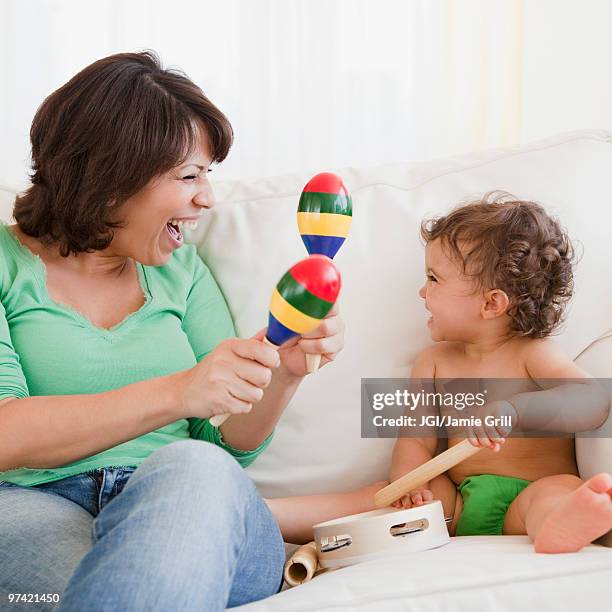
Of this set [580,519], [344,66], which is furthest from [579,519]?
[344,66]

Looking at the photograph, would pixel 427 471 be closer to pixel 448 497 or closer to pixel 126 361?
pixel 448 497

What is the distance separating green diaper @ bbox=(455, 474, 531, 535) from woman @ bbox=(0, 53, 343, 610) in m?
0.33

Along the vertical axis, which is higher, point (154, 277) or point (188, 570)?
point (154, 277)

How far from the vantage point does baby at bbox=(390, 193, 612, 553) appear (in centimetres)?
133

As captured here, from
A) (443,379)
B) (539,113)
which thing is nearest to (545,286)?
(443,379)

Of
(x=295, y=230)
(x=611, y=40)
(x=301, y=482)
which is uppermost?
(x=611, y=40)

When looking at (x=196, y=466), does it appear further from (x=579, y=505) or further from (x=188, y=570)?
(x=579, y=505)

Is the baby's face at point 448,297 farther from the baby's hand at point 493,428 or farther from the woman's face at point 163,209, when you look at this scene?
the woman's face at point 163,209

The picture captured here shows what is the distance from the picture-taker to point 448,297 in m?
1.42

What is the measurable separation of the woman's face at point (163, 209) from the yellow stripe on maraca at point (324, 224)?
0.28 meters

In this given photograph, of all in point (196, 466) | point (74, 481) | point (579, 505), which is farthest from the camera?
point (74, 481)

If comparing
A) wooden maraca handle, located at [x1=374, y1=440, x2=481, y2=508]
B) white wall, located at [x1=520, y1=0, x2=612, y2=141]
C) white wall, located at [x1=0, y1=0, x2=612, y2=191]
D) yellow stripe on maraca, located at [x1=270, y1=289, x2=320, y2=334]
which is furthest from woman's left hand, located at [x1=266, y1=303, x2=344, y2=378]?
white wall, located at [x1=520, y1=0, x2=612, y2=141]

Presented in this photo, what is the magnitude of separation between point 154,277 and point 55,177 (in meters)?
0.22

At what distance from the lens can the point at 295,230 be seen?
150cm
